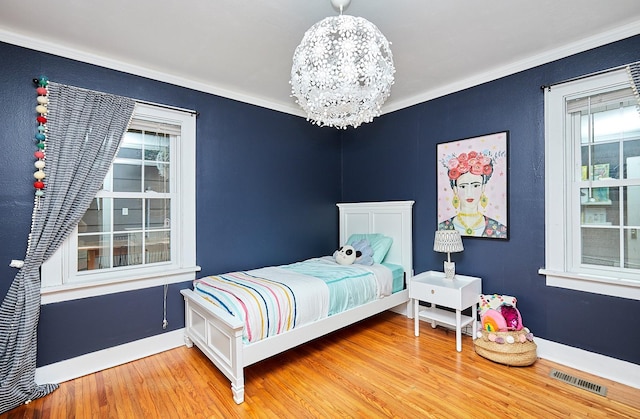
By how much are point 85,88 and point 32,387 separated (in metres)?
2.20

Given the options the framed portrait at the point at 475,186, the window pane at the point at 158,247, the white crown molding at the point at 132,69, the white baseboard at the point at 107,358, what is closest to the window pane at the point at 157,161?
the window pane at the point at 158,247

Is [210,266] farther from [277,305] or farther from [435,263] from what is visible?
[435,263]

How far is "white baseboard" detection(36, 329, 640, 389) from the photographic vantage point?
219cm

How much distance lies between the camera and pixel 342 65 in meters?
1.49

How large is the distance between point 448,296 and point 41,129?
350cm

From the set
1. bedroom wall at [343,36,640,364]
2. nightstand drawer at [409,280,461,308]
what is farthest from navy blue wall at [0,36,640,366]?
nightstand drawer at [409,280,461,308]

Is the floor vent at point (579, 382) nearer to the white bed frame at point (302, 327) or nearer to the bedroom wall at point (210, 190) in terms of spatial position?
the white bed frame at point (302, 327)

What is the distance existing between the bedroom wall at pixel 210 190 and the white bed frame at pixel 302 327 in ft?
0.97

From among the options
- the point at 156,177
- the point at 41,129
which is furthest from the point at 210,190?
the point at 41,129

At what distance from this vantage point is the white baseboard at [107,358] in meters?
2.24

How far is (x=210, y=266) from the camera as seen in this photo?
3061 millimetres

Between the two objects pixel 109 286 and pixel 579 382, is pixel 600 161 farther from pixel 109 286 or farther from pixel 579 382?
pixel 109 286

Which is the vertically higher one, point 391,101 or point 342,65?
point 391,101

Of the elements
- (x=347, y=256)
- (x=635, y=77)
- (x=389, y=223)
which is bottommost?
(x=347, y=256)
